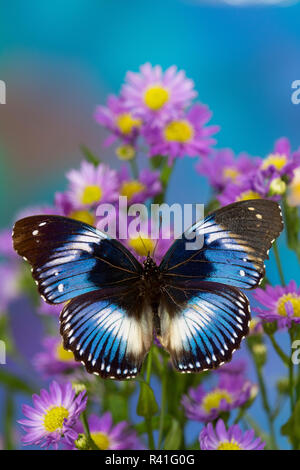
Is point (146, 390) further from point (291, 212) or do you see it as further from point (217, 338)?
point (291, 212)

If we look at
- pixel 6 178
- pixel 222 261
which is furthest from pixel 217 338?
pixel 6 178

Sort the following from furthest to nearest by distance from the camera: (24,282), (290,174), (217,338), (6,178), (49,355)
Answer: (6,178) < (24,282) < (49,355) < (290,174) < (217,338)

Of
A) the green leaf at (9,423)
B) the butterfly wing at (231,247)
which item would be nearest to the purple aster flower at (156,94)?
the butterfly wing at (231,247)

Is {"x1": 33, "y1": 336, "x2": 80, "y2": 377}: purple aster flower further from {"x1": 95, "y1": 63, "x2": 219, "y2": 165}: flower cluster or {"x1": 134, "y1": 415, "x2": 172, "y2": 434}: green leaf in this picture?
{"x1": 95, "y1": 63, "x2": 219, "y2": 165}: flower cluster

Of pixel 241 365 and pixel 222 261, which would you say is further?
pixel 241 365

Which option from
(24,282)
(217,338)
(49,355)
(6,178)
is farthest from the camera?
(6,178)

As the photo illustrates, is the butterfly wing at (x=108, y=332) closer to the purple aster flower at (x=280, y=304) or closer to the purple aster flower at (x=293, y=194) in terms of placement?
the purple aster flower at (x=280, y=304)
